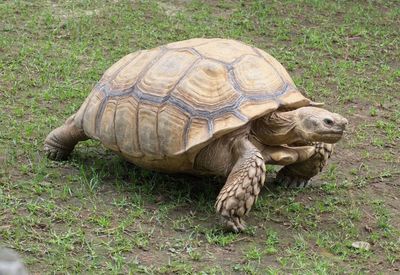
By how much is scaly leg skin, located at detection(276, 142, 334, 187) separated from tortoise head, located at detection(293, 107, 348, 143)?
0.40 metres

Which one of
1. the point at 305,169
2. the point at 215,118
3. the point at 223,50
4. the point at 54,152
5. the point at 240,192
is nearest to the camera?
the point at 240,192

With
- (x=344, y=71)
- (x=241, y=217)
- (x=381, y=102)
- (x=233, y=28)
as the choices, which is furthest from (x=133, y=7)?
(x=241, y=217)

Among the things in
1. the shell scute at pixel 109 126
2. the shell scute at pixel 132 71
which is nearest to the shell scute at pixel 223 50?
the shell scute at pixel 132 71

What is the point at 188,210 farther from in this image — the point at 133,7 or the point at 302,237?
the point at 133,7

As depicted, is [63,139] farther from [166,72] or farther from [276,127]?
[276,127]

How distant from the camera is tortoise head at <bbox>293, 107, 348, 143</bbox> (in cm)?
447

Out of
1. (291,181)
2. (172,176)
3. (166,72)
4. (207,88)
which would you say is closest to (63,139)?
(172,176)

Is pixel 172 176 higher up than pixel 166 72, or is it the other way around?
pixel 166 72

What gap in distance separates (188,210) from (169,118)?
22.8 inches

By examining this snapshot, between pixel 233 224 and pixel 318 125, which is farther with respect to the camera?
pixel 318 125

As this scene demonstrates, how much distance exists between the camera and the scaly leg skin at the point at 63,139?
5.13m

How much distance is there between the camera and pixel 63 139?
5.12 metres

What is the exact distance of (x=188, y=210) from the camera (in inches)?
182

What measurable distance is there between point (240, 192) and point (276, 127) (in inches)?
22.5
